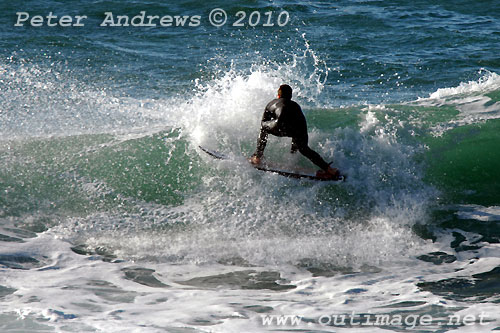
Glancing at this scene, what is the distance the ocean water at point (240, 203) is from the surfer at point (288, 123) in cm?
63

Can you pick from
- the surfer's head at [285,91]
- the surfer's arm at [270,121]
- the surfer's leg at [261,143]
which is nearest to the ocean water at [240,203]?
the surfer's leg at [261,143]

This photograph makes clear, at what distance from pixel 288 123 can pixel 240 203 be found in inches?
52.1

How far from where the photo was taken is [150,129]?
378 inches

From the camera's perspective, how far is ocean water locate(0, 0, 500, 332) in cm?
598

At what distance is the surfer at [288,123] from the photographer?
7340 mm

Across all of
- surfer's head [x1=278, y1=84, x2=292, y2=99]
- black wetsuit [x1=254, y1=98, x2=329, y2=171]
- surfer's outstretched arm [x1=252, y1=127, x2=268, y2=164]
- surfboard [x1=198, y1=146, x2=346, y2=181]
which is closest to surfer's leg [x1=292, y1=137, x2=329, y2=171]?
black wetsuit [x1=254, y1=98, x2=329, y2=171]

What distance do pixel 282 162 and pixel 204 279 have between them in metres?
2.27

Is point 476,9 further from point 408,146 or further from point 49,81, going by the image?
point 49,81

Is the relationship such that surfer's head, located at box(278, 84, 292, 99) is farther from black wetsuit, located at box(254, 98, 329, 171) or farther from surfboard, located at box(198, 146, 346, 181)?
surfboard, located at box(198, 146, 346, 181)

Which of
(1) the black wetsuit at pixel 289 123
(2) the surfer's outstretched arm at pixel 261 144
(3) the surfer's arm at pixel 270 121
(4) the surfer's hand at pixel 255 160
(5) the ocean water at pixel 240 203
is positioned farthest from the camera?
(4) the surfer's hand at pixel 255 160

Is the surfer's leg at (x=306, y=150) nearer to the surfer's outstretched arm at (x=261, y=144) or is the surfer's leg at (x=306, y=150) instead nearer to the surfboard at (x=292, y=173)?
the surfboard at (x=292, y=173)

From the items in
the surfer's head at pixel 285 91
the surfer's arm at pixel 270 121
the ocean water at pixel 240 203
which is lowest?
the ocean water at pixel 240 203

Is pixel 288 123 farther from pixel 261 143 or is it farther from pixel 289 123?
pixel 261 143

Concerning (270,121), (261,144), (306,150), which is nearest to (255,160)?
(261,144)
